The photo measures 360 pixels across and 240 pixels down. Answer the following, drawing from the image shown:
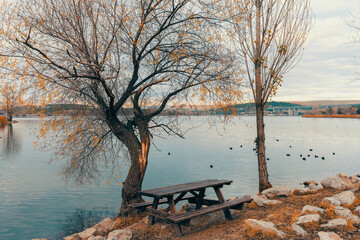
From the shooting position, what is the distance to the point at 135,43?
26.5 ft

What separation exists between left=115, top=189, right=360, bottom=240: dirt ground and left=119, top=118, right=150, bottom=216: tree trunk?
1.72 meters

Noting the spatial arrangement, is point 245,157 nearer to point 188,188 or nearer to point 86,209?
point 86,209

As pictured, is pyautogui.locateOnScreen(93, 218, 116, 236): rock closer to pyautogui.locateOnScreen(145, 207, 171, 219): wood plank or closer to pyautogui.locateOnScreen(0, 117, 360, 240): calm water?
pyautogui.locateOnScreen(145, 207, 171, 219): wood plank

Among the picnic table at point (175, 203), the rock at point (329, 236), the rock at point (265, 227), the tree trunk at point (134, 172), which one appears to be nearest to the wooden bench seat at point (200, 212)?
the picnic table at point (175, 203)

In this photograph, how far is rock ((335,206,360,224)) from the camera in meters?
5.84

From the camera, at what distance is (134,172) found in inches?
374

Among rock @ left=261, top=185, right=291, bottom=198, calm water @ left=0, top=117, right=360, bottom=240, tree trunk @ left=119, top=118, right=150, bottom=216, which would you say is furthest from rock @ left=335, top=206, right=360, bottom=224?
tree trunk @ left=119, top=118, right=150, bottom=216

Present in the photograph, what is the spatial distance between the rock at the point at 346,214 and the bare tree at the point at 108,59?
4809 millimetres

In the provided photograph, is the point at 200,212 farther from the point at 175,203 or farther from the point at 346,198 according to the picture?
the point at 346,198

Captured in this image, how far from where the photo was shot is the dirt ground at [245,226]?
18.2ft

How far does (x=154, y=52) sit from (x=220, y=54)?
2.32 m

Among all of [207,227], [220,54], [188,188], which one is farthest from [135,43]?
[207,227]

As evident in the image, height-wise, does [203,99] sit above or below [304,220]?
above

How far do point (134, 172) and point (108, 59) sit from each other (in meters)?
3.76
